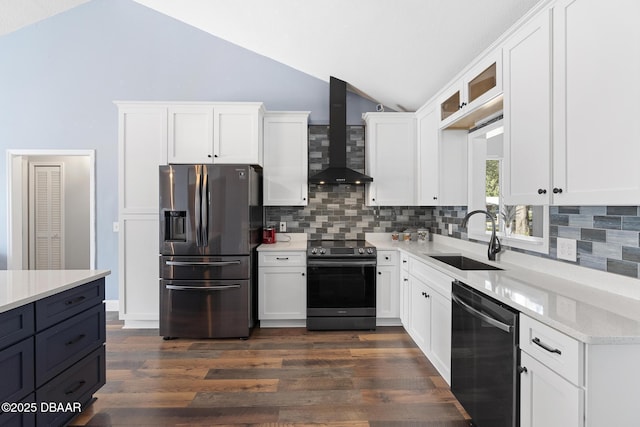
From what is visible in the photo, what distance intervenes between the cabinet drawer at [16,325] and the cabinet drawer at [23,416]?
29 centimetres

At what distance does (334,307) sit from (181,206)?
180 centimetres

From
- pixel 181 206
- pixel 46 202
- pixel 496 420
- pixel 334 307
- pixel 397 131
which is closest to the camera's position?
pixel 496 420

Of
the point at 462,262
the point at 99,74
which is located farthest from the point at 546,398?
the point at 99,74

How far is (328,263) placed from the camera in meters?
3.32

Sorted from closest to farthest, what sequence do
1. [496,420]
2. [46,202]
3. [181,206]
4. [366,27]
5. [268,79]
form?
1. [496,420]
2. [366,27]
3. [181,206]
4. [268,79]
5. [46,202]

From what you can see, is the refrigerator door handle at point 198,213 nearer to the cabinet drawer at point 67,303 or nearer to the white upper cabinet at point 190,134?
the white upper cabinet at point 190,134

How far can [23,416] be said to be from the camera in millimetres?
1507

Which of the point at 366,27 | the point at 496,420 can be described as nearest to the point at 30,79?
the point at 366,27

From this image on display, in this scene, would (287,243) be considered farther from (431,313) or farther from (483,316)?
(483,316)

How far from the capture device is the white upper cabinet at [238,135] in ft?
11.2

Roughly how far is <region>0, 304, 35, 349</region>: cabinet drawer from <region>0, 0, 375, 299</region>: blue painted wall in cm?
260

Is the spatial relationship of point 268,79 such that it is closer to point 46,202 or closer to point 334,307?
point 334,307

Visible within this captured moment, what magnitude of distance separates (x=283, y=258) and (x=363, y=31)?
7.26ft

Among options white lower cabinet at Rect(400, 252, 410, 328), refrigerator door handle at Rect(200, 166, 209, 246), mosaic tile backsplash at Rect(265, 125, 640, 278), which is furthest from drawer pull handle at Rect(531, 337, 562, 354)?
refrigerator door handle at Rect(200, 166, 209, 246)
